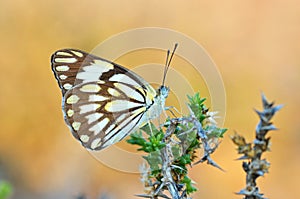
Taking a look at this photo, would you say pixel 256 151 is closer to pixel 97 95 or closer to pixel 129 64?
pixel 97 95

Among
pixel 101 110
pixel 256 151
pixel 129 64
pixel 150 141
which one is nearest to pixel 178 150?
pixel 150 141

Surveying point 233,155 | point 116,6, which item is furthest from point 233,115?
point 116,6

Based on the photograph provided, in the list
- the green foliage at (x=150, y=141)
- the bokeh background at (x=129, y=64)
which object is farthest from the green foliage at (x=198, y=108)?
the bokeh background at (x=129, y=64)

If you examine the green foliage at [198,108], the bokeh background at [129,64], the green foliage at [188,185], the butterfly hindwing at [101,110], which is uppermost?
the bokeh background at [129,64]

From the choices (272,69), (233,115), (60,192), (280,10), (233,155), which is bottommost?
(60,192)

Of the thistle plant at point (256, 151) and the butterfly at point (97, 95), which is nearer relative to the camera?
the thistle plant at point (256, 151)

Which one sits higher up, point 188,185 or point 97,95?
point 97,95

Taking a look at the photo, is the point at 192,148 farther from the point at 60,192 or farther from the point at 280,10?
the point at 280,10

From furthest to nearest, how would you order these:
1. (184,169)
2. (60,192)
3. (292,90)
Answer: (292,90)
(60,192)
(184,169)

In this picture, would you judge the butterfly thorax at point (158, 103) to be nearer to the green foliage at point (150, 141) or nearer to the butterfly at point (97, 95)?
the butterfly at point (97, 95)
